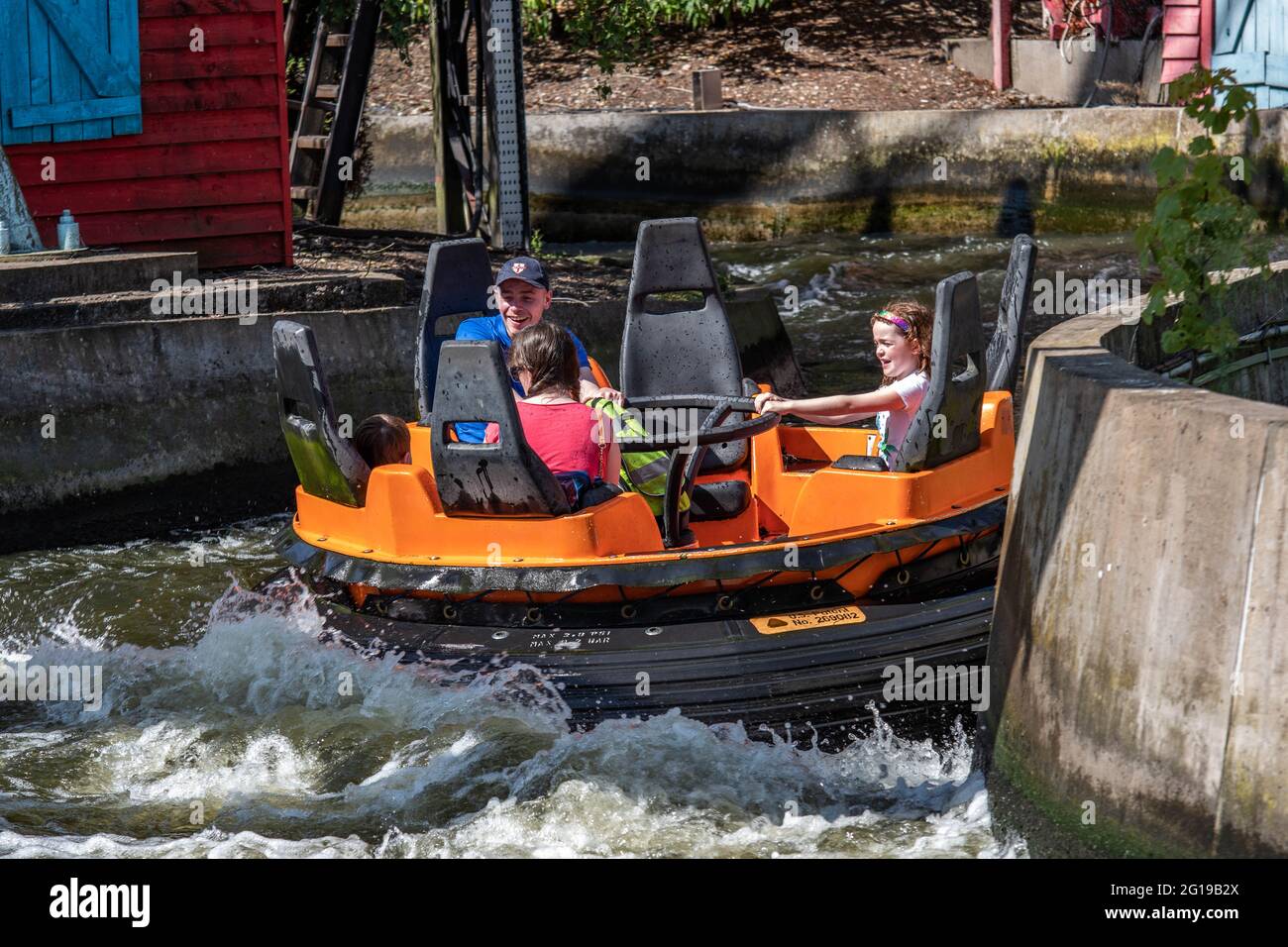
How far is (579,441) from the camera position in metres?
5.66

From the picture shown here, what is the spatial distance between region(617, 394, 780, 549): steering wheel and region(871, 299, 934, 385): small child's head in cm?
45

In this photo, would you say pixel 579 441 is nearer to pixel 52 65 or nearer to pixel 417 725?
pixel 417 725

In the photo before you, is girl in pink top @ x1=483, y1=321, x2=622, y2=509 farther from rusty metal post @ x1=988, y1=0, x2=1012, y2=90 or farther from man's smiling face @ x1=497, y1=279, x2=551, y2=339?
rusty metal post @ x1=988, y1=0, x2=1012, y2=90

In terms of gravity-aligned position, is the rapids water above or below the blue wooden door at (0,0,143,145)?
below

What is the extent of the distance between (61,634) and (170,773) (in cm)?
183

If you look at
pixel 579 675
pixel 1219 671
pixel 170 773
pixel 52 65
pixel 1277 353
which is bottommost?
pixel 170 773

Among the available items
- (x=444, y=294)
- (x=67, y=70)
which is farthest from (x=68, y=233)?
(x=444, y=294)

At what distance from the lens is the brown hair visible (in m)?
5.57

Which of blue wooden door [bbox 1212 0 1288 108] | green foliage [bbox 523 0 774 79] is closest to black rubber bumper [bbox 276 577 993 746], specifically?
blue wooden door [bbox 1212 0 1288 108]

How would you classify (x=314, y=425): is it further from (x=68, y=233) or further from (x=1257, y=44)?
(x=1257, y=44)

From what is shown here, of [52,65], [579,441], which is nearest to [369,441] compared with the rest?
[579,441]

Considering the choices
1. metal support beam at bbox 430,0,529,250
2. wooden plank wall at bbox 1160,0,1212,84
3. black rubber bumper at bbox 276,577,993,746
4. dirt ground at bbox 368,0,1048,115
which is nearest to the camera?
black rubber bumper at bbox 276,577,993,746

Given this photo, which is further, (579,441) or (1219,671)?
(579,441)

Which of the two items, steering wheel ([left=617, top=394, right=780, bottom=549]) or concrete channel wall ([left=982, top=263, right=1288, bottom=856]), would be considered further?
steering wheel ([left=617, top=394, right=780, bottom=549])
